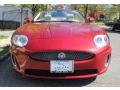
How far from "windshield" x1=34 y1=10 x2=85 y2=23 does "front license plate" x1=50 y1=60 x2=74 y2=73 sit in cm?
208

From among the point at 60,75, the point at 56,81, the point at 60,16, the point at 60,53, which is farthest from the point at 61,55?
the point at 60,16

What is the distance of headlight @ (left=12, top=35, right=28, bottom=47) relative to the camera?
5.25 m

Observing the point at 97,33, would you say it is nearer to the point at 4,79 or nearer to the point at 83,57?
the point at 83,57

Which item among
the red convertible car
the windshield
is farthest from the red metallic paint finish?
the windshield

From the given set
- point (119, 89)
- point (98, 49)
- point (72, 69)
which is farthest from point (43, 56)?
point (119, 89)

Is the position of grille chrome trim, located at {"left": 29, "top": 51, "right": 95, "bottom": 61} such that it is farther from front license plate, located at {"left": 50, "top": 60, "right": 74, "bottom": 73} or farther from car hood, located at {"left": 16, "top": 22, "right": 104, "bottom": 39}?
car hood, located at {"left": 16, "top": 22, "right": 104, "bottom": 39}

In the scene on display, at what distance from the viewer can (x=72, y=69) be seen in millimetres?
4945

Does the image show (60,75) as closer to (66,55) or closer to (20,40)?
(66,55)

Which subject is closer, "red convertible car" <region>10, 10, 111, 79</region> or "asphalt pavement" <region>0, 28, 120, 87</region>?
"red convertible car" <region>10, 10, 111, 79</region>

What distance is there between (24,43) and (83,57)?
3.18 feet

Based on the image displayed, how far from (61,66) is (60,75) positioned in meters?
0.17

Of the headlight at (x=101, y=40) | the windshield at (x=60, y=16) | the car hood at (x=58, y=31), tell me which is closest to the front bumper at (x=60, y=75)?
the headlight at (x=101, y=40)

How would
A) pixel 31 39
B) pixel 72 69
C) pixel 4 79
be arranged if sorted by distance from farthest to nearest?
pixel 4 79 → pixel 31 39 → pixel 72 69

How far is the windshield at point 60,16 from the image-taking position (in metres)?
6.94
